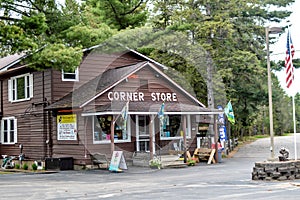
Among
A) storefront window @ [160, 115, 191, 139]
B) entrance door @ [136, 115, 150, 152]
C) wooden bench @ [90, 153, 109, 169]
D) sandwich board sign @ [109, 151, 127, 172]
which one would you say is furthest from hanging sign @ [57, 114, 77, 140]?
storefront window @ [160, 115, 191, 139]

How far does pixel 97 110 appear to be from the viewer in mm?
22984

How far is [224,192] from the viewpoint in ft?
45.4

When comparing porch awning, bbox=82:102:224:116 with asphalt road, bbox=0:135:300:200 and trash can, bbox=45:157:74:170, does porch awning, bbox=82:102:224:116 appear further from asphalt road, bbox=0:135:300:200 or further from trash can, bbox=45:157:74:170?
asphalt road, bbox=0:135:300:200

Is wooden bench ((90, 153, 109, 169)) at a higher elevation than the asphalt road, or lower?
higher

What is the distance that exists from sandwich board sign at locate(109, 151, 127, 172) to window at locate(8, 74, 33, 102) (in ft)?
24.6

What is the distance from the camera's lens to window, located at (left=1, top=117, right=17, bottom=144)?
1152 inches

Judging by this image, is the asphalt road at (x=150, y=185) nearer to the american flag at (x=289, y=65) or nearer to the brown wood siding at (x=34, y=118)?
the american flag at (x=289, y=65)

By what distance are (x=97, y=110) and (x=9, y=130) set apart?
30.3 feet

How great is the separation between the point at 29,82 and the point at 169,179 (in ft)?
40.1

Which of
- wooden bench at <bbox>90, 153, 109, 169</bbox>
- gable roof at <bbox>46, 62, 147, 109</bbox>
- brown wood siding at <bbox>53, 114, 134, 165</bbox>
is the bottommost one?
wooden bench at <bbox>90, 153, 109, 169</bbox>

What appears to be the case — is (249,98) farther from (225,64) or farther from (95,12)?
(95,12)

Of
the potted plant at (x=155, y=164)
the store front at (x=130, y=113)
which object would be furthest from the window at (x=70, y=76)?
the potted plant at (x=155, y=164)

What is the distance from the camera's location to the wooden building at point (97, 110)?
24.0m

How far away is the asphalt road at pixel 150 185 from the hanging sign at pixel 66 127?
8.36 ft
